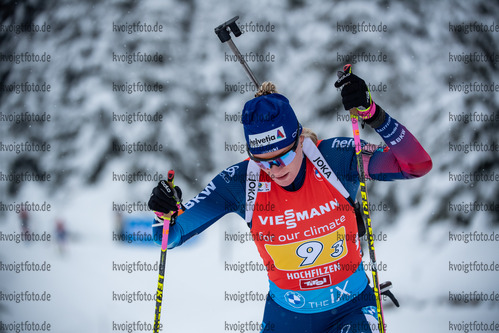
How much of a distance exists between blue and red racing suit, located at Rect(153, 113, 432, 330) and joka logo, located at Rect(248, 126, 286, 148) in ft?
0.96

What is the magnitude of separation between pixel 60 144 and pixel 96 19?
21.2ft

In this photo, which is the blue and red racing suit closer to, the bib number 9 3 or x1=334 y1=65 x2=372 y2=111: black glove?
the bib number 9 3

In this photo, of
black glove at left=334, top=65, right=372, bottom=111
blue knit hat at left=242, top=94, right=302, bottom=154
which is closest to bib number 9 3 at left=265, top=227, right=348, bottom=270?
blue knit hat at left=242, top=94, right=302, bottom=154

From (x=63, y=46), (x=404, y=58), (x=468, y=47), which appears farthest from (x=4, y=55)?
(x=468, y=47)

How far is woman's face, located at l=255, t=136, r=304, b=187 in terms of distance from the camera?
2.76 metres

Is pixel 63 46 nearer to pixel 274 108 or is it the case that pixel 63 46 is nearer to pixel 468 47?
pixel 468 47

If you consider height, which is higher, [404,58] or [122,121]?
[404,58]

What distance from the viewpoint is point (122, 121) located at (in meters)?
20.3

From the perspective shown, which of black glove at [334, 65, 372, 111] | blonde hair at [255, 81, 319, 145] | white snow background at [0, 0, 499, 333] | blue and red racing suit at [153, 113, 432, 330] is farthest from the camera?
white snow background at [0, 0, 499, 333]

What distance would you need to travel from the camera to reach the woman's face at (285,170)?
2762 mm

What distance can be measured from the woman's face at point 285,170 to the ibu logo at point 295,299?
758 millimetres

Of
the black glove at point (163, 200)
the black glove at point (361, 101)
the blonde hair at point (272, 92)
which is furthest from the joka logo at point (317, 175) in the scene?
the black glove at point (163, 200)

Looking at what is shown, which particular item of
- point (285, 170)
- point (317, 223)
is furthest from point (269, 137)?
point (317, 223)

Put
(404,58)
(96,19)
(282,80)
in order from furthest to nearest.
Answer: (96,19)
(282,80)
(404,58)
